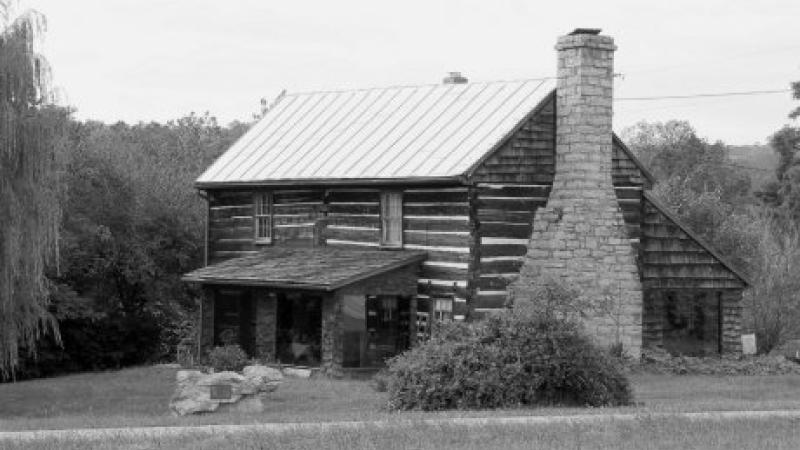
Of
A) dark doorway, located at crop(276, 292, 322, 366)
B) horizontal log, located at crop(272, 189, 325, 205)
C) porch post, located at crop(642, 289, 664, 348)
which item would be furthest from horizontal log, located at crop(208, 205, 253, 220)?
porch post, located at crop(642, 289, 664, 348)

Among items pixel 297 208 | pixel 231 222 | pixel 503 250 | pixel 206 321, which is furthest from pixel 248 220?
pixel 503 250

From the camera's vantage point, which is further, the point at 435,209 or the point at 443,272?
the point at 435,209

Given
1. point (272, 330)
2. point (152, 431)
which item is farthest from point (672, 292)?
point (152, 431)

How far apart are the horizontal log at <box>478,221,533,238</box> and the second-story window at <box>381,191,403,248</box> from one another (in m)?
2.71

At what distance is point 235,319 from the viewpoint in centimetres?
3972

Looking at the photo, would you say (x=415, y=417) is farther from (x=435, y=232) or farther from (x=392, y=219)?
(x=392, y=219)

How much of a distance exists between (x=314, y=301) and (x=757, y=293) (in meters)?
14.1

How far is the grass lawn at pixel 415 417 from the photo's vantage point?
18.0 m

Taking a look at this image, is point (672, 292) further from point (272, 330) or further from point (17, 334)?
point (17, 334)

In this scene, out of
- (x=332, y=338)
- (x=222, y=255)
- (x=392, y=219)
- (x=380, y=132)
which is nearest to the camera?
(x=332, y=338)

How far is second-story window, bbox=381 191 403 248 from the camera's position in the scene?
3750cm

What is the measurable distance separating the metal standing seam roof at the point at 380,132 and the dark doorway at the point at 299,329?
3.36 meters

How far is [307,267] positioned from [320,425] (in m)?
17.5

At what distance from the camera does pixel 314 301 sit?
120ft
